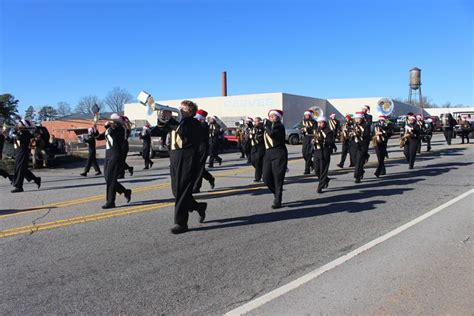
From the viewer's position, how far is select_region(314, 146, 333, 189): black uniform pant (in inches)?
403

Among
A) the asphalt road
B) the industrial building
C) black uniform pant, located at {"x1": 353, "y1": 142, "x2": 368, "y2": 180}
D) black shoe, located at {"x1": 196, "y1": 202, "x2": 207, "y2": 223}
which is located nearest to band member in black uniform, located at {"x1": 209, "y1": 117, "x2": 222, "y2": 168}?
the asphalt road

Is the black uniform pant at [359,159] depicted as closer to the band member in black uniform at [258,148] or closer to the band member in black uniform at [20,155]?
the band member in black uniform at [258,148]

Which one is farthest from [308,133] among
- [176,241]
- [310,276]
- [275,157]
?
[310,276]

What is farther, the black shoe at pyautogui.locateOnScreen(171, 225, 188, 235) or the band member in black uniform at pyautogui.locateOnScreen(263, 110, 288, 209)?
the band member in black uniform at pyautogui.locateOnScreen(263, 110, 288, 209)

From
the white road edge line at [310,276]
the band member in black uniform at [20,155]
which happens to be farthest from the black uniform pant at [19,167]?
the white road edge line at [310,276]

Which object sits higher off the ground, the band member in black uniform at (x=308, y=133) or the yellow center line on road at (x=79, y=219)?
the band member in black uniform at (x=308, y=133)

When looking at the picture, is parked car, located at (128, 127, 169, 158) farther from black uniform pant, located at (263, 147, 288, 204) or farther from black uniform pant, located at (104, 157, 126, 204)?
black uniform pant, located at (263, 147, 288, 204)

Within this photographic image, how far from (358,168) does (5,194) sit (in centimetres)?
864

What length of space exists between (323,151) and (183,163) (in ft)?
15.6

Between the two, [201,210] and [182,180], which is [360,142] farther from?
[182,180]

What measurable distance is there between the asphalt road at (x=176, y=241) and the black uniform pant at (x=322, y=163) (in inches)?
15.9

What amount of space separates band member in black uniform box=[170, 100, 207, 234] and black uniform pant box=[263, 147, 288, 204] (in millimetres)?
2154

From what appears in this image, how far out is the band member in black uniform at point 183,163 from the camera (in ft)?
21.5

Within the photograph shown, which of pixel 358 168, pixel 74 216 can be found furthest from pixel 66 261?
pixel 358 168
